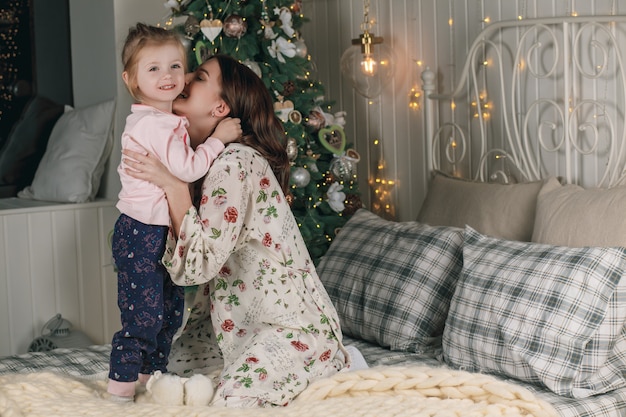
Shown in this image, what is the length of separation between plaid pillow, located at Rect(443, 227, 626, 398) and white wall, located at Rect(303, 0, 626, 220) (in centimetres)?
102

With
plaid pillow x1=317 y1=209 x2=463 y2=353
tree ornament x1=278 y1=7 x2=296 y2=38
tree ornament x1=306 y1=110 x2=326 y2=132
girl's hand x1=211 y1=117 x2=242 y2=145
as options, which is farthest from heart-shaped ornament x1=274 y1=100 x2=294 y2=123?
girl's hand x1=211 y1=117 x2=242 y2=145

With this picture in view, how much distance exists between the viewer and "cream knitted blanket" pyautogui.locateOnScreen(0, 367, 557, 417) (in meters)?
1.85

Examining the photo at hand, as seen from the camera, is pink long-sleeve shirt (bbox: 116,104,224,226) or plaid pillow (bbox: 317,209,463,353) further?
plaid pillow (bbox: 317,209,463,353)

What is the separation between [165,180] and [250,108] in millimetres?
316

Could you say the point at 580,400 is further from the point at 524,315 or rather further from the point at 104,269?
the point at 104,269

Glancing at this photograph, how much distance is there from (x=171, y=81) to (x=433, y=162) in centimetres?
157

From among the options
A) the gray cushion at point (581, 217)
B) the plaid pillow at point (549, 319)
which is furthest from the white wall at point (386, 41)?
the plaid pillow at point (549, 319)

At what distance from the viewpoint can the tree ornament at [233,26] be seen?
3133mm

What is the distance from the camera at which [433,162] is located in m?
3.42

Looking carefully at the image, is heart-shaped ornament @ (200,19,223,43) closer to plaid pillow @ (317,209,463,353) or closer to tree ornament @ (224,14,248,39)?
tree ornament @ (224,14,248,39)

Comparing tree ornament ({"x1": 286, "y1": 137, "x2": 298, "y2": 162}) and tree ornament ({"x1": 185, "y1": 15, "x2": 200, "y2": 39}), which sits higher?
tree ornament ({"x1": 185, "y1": 15, "x2": 200, "y2": 39})

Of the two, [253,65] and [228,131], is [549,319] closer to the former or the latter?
[228,131]

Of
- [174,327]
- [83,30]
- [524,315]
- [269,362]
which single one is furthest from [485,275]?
[83,30]

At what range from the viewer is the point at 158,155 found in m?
2.06
